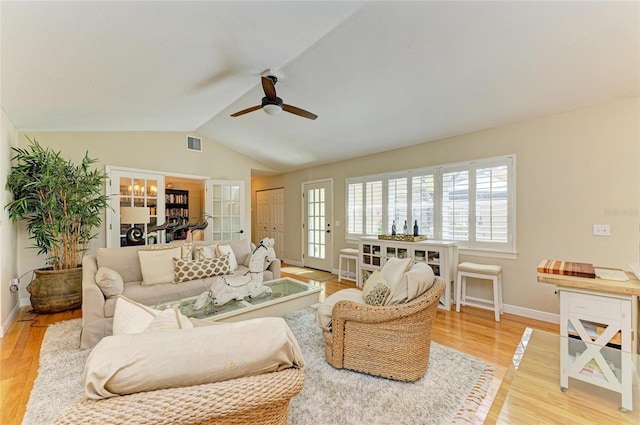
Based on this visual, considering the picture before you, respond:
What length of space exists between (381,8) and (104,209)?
4674mm

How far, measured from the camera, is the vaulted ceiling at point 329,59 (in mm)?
1893

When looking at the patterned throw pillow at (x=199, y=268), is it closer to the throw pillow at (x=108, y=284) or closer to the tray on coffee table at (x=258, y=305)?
the tray on coffee table at (x=258, y=305)

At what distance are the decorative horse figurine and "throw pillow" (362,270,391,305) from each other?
1246mm

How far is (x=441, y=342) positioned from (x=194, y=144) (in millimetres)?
5162

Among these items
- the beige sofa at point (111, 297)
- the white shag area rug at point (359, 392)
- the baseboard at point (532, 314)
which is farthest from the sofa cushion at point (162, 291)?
the baseboard at point (532, 314)

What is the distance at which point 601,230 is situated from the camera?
9.23 ft

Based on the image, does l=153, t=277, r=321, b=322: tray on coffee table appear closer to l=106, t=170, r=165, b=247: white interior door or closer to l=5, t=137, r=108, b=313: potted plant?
l=5, t=137, r=108, b=313: potted plant

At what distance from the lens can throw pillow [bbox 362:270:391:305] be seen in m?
2.03

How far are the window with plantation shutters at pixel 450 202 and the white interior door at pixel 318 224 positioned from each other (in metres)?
0.85

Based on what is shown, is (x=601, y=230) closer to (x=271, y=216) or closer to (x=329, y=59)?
(x=329, y=59)

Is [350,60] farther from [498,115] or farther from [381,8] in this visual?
[498,115]

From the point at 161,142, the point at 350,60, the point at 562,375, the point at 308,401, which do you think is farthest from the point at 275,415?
the point at 161,142

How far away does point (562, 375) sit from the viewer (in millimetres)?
1702

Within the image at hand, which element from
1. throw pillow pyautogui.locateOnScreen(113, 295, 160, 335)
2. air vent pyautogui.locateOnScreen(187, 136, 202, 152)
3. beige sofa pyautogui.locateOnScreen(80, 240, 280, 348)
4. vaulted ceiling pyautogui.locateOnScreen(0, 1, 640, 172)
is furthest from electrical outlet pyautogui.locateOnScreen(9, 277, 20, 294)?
throw pillow pyautogui.locateOnScreen(113, 295, 160, 335)
